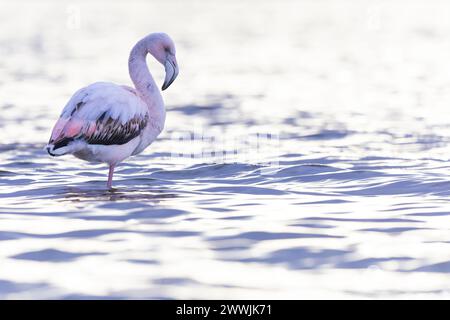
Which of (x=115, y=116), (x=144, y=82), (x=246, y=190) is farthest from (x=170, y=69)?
(x=246, y=190)

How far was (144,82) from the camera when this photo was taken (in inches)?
445

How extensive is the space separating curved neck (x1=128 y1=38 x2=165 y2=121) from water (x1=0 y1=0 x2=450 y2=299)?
81 centimetres

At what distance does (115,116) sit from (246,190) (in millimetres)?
1512

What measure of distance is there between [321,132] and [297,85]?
24.0ft

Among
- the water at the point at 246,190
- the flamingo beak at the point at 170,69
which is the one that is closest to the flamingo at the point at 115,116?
the flamingo beak at the point at 170,69

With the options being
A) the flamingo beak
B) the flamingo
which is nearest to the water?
the flamingo

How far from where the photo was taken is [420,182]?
446 inches

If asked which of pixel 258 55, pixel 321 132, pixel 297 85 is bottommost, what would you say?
pixel 321 132

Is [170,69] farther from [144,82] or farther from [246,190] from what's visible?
[246,190]

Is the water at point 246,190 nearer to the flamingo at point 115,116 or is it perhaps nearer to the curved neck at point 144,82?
the flamingo at point 115,116

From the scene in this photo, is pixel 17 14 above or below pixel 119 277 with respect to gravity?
above

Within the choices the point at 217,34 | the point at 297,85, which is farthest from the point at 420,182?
the point at 217,34

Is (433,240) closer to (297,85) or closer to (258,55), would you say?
(297,85)
